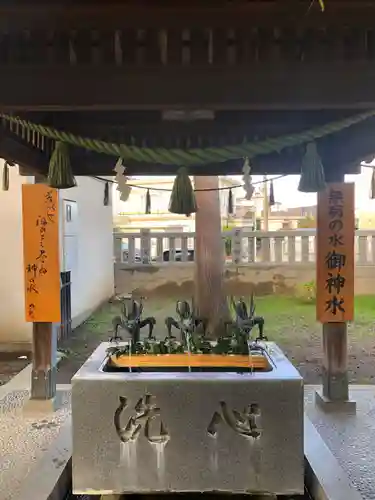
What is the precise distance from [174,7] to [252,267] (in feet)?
34.8

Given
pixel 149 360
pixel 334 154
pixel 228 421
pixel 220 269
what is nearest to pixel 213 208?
pixel 220 269

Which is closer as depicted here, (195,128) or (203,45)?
(203,45)

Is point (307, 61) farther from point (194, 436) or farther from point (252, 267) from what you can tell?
point (252, 267)

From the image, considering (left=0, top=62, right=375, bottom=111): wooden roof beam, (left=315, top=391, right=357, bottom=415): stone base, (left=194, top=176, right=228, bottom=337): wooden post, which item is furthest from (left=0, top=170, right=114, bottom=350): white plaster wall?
(left=315, top=391, right=357, bottom=415): stone base

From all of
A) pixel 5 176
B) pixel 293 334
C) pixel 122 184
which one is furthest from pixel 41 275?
pixel 293 334

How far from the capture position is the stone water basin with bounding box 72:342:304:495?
9.59 ft

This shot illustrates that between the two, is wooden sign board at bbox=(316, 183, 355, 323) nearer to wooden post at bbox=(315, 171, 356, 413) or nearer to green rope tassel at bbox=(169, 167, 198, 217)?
wooden post at bbox=(315, 171, 356, 413)

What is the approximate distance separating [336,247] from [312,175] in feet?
5.77

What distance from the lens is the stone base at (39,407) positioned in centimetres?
464

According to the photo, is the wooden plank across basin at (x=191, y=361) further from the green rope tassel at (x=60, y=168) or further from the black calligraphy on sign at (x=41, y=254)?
the black calligraphy on sign at (x=41, y=254)

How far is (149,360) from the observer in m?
3.42

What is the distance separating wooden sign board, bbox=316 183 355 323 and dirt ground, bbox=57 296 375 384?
1.60 meters

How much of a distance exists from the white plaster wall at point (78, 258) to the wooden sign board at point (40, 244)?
4.13 feet

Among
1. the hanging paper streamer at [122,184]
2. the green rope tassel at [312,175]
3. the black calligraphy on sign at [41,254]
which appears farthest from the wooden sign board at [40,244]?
the green rope tassel at [312,175]
